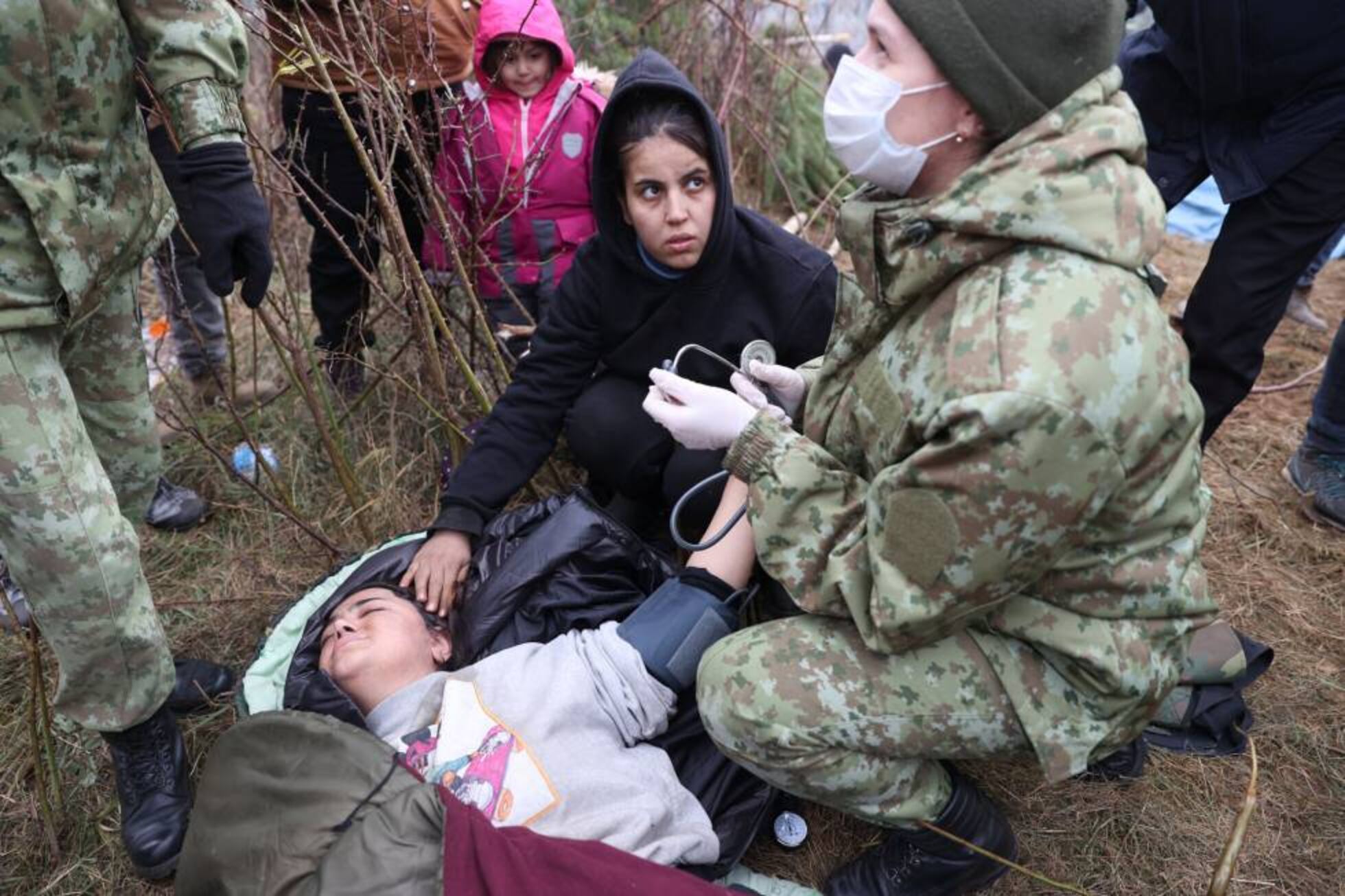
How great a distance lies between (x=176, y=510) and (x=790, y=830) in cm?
209

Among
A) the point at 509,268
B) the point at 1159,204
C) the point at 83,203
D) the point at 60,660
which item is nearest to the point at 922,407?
the point at 1159,204

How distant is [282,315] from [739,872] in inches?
70.5

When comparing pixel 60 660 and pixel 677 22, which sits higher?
pixel 677 22

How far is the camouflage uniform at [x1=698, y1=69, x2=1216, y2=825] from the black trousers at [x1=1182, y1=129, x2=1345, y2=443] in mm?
1080

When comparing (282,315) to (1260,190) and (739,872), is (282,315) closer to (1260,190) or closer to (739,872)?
(739,872)

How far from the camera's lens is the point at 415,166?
2.40 m

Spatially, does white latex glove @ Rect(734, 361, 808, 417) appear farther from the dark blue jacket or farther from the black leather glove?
the dark blue jacket

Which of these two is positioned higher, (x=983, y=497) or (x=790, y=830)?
(x=983, y=497)

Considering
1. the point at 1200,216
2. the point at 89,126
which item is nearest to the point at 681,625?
the point at 89,126

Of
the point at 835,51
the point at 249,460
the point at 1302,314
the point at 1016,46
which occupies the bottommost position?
the point at 1302,314

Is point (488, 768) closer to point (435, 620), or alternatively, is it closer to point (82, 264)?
point (435, 620)

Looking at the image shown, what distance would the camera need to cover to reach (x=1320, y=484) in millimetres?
2910

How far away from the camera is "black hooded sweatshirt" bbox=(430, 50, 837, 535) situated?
2336mm

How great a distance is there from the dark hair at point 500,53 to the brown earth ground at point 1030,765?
1152 millimetres
